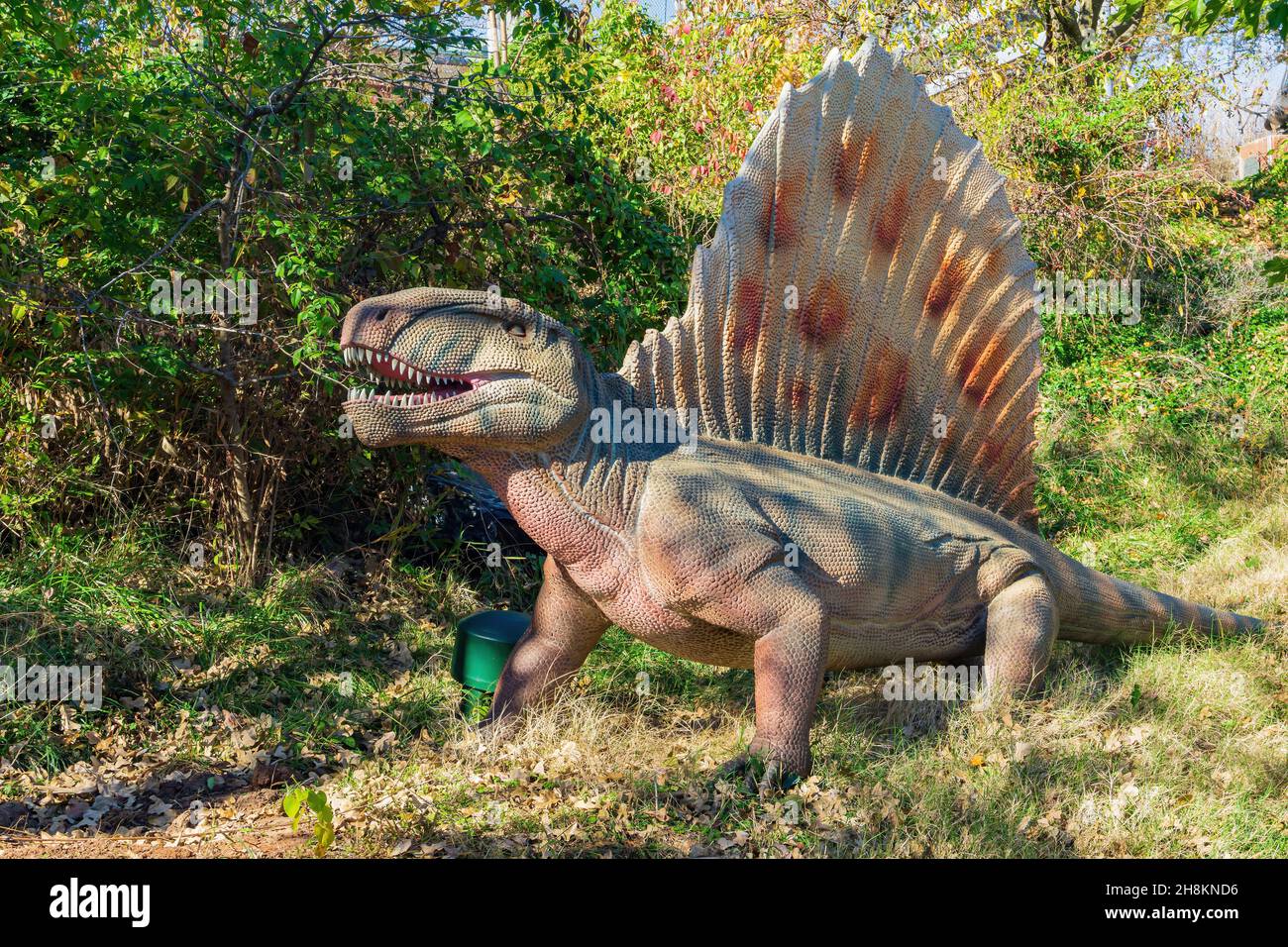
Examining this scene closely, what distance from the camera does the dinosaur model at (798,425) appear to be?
3.84 m

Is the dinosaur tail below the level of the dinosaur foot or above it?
above

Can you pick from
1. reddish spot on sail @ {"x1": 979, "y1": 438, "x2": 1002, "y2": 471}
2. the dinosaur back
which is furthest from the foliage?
reddish spot on sail @ {"x1": 979, "y1": 438, "x2": 1002, "y2": 471}

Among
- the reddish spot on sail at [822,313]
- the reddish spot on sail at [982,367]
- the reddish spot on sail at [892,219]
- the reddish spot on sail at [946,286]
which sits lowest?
the reddish spot on sail at [982,367]

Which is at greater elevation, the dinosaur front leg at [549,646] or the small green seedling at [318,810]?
the dinosaur front leg at [549,646]

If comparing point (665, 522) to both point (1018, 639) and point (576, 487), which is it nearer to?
point (576, 487)

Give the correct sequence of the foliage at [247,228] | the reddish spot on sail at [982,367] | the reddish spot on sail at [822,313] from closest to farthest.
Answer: the reddish spot on sail at [822,313] < the reddish spot on sail at [982,367] < the foliage at [247,228]

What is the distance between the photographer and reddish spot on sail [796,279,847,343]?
14.0ft

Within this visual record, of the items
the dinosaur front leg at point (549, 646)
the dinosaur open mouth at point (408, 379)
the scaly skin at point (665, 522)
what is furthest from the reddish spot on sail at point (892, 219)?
the dinosaur front leg at point (549, 646)

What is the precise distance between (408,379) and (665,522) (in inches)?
36.9

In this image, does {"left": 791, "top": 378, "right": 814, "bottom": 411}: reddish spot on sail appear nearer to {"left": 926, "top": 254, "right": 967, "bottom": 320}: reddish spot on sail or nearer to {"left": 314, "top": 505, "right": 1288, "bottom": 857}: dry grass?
{"left": 926, "top": 254, "right": 967, "bottom": 320}: reddish spot on sail

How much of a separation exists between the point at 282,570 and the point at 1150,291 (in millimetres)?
8753

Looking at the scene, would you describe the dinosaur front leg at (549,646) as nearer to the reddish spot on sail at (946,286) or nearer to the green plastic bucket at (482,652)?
the green plastic bucket at (482,652)

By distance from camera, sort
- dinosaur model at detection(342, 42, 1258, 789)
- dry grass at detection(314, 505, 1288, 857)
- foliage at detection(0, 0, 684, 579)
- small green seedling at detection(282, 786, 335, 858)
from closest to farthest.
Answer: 1. small green seedling at detection(282, 786, 335, 858)
2. dry grass at detection(314, 505, 1288, 857)
3. dinosaur model at detection(342, 42, 1258, 789)
4. foliage at detection(0, 0, 684, 579)

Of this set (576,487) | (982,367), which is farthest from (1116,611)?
(576,487)
